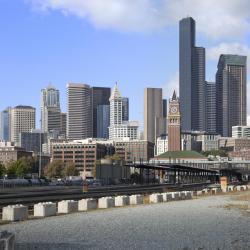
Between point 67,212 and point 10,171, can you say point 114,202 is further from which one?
point 10,171

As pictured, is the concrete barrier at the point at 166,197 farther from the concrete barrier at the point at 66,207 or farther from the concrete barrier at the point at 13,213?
the concrete barrier at the point at 13,213

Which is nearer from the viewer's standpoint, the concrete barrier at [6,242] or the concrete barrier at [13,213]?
the concrete barrier at [6,242]

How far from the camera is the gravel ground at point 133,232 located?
18.3 m

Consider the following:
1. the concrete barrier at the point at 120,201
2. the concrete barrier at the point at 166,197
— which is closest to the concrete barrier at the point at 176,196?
the concrete barrier at the point at 166,197

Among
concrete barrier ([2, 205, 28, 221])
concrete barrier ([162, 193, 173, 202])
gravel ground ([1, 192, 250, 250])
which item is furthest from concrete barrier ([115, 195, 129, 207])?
concrete barrier ([2, 205, 28, 221])

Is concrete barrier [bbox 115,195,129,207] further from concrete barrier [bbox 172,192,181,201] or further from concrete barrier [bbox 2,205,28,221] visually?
concrete barrier [bbox 2,205,28,221]

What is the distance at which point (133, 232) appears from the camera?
869 inches

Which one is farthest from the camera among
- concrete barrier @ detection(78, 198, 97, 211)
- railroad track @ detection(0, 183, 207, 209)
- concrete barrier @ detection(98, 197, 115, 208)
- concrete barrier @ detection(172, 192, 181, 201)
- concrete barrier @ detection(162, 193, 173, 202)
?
concrete barrier @ detection(172, 192, 181, 201)

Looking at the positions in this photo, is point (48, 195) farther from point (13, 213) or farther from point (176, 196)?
point (13, 213)

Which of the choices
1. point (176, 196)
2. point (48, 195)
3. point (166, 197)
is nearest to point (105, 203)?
point (166, 197)

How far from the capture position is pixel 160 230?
22938 mm

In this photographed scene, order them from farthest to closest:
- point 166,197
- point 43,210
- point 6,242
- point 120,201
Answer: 1. point 166,197
2. point 120,201
3. point 43,210
4. point 6,242

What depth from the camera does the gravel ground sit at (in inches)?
720

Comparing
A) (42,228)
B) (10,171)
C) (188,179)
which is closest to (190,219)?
(42,228)
